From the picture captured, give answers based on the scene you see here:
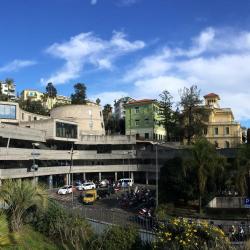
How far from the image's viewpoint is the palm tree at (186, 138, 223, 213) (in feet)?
160

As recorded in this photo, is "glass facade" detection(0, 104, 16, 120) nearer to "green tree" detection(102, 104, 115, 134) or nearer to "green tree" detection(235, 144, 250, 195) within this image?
"green tree" detection(102, 104, 115, 134)

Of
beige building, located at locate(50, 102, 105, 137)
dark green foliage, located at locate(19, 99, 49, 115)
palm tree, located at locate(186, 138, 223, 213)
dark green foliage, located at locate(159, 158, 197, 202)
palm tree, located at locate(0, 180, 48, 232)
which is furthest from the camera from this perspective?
dark green foliage, located at locate(19, 99, 49, 115)

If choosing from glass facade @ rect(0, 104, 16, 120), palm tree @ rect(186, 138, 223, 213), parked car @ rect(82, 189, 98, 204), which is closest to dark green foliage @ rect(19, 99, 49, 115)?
glass facade @ rect(0, 104, 16, 120)

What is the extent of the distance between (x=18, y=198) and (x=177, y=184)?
99.7 ft

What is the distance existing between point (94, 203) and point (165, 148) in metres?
30.5

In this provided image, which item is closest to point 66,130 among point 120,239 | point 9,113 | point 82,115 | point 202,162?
point 9,113

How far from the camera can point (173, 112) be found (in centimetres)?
9469

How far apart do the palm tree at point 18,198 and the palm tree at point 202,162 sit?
97.2 ft

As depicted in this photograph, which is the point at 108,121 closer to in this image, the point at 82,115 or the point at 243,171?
the point at 82,115

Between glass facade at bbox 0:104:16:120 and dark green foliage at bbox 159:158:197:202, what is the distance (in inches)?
1543

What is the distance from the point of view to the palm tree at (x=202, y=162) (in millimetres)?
48781

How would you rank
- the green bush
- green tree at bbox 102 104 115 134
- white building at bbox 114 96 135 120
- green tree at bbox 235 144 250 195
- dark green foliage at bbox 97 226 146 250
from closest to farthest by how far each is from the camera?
the green bush, dark green foliage at bbox 97 226 146 250, green tree at bbox 235 144 250 195, green tree at bbox 102 104 115 134, white building at bbox 114 96 135 120

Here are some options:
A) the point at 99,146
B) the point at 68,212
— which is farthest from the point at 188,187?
the point at 99,146

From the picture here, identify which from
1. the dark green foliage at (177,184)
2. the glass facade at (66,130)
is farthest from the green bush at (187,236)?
the glass facade at (66,130)
